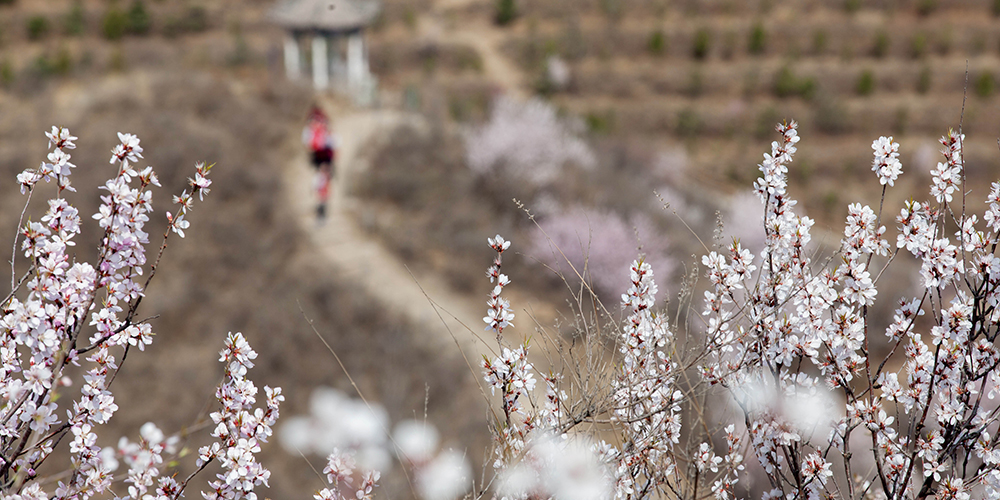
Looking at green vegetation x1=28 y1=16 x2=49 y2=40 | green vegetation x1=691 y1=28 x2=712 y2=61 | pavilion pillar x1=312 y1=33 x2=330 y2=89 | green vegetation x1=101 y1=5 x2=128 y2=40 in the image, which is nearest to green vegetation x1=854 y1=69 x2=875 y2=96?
green vegetation x1=691 y1=28 x2=712 y2=61

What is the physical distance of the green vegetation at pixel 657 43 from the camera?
2842 cm

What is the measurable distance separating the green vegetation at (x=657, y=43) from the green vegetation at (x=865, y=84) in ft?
24.7

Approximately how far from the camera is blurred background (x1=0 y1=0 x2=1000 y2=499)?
1081 cm

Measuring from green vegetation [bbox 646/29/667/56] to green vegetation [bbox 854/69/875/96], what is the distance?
7527 mm

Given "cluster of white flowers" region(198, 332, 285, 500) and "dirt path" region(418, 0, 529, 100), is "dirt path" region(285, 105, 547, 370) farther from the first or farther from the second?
"dirt path" region(418, 0, 529, 100)

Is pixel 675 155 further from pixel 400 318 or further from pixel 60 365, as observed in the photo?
pixel 60 365

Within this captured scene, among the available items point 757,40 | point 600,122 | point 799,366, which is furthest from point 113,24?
point 799,366

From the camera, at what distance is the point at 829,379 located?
229 centimetres

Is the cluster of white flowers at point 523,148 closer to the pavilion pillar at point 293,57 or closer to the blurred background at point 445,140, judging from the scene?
the blurred background at point 445,140

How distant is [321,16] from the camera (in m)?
19.4

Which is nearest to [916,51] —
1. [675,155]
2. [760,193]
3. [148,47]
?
[675,155]

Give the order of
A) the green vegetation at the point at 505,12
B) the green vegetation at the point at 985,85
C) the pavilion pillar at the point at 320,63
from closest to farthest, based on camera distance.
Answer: the pavilion pillar at the point at 320,63 → the green vegetation at the point at 985,85 → the green vegetation at the point at 505,12

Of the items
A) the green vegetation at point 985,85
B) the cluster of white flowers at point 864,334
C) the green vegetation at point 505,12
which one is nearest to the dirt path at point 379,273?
the cluster of white flowers at point 864,334

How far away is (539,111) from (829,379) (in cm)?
1674
